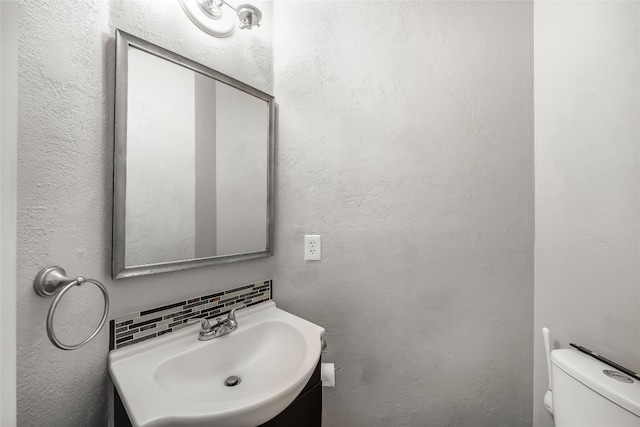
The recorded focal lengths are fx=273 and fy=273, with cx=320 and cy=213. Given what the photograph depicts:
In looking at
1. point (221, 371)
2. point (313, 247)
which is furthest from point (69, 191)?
point (313, 247)

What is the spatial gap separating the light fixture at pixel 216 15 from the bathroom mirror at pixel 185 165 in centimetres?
18

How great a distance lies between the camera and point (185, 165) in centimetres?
100

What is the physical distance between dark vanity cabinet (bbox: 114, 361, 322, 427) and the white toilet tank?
34.8 inches

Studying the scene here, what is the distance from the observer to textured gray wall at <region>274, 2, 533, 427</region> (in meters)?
1.29

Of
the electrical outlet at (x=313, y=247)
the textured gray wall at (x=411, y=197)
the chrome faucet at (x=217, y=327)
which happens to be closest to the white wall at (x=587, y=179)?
the textured gray wall at (x=411, y=197)

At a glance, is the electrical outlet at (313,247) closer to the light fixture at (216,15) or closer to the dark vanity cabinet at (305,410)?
the dark vanity cabinet at (305,410)

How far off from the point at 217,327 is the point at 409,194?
3.25 feet

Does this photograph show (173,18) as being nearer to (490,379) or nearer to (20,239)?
(20,239)

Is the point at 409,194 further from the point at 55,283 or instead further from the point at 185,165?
the point at 55,283


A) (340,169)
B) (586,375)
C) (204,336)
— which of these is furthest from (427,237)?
(204,336)

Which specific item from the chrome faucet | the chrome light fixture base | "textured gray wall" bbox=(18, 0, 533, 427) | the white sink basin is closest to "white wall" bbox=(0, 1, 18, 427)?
the white sink basin

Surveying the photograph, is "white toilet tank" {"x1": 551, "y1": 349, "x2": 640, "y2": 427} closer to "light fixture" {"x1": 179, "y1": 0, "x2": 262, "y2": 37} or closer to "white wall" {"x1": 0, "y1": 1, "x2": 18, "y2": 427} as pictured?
"white wall" {"x1": 0, "y1": 1, "x2": 18, "y2": 427}

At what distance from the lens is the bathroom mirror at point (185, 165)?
85cm

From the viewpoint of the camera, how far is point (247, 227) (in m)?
1.21
